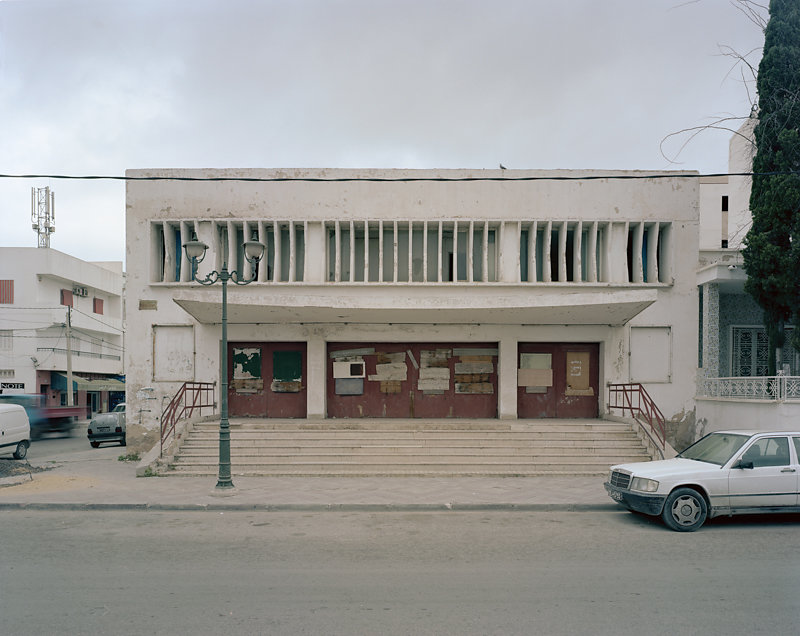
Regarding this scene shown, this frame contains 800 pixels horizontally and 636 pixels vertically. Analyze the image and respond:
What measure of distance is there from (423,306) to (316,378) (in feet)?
14.9

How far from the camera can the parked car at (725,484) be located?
9.46 meters

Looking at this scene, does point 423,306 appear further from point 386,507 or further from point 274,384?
point 386,507

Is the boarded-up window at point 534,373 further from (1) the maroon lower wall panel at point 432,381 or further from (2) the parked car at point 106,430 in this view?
(2) the parked car at point 106,430

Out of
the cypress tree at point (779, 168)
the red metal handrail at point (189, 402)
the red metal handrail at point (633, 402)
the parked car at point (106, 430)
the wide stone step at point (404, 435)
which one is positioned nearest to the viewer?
the cypress tree at point (779, 168)

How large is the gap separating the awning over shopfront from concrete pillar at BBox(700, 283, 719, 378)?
4364cm

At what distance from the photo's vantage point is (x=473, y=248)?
19188 mm

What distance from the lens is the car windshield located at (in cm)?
1007

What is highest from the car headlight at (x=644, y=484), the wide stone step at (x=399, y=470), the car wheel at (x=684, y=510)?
the car headlight at (x=644, y=484)

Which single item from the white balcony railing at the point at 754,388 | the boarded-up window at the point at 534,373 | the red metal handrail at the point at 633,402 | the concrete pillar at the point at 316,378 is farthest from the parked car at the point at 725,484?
the concrete pillar at the point at 316,378

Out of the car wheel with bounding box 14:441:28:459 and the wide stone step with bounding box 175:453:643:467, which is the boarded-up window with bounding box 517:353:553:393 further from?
the car wheel with bounding box 14:441:28:459

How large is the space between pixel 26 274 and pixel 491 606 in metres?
47.3

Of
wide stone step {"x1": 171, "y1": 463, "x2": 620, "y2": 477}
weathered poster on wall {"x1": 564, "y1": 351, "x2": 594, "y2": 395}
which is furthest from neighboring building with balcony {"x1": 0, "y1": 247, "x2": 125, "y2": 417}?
weathered poster on wall {"x1": 564, "y1": 351, "x2": 594, "y2": 395}

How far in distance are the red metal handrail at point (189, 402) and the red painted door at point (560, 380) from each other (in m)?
9.35

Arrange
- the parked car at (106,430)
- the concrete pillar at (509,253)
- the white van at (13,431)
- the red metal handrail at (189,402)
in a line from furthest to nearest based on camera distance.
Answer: the parked car at (106,430)
the concrete pillar at (509,253)
the white van at (13,431)
the red metal handrail at (189,402)
